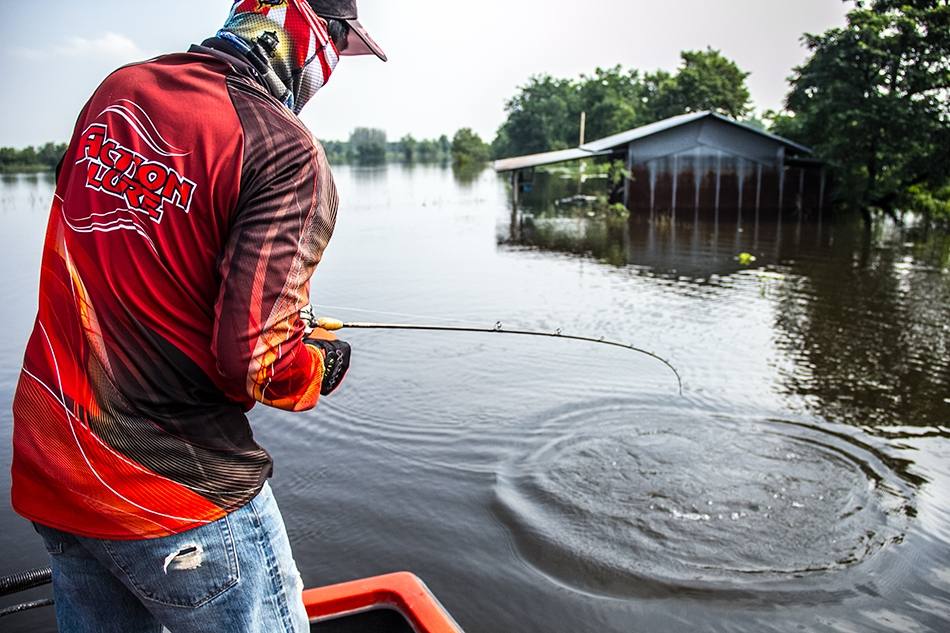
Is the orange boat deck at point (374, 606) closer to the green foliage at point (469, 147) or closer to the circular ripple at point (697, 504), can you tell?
→ the circular ripple at point (697, 504)

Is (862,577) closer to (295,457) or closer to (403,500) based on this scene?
(403,500)

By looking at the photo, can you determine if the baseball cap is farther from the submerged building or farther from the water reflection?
the submerged building

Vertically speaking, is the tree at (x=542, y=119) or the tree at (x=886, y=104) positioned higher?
the tree at (x=542, y=119)

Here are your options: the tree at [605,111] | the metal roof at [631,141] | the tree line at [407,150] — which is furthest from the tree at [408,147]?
the metal roof at [631,141]

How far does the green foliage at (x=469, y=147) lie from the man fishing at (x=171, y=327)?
11511 cm

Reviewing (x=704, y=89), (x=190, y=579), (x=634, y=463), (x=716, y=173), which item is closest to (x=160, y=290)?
(x=190, y=579)

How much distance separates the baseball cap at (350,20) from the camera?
1954 mm

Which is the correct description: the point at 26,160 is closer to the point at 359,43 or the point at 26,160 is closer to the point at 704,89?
the point at 704,89

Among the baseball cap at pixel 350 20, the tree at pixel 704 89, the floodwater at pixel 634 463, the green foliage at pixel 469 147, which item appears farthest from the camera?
the green foliage at pixel 469 147

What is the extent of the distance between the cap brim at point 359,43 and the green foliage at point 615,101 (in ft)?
168

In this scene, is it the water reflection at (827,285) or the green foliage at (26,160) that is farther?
the green foliage at (26,160)

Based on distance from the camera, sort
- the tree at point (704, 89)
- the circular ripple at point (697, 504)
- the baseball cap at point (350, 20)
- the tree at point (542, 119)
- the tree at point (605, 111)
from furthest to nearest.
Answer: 1. the tree at point (542, 119)
2. the tree at point (605, 111)
3. the tree at point (704, 89)
4. the circular ripple at point (697, 504)
5. the baseball cap at point (350, 20)

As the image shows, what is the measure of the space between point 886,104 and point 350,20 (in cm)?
2648

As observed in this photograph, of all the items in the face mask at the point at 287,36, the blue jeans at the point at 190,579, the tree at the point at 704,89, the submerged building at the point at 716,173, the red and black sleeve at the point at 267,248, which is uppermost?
the tree at the point at 704,89
